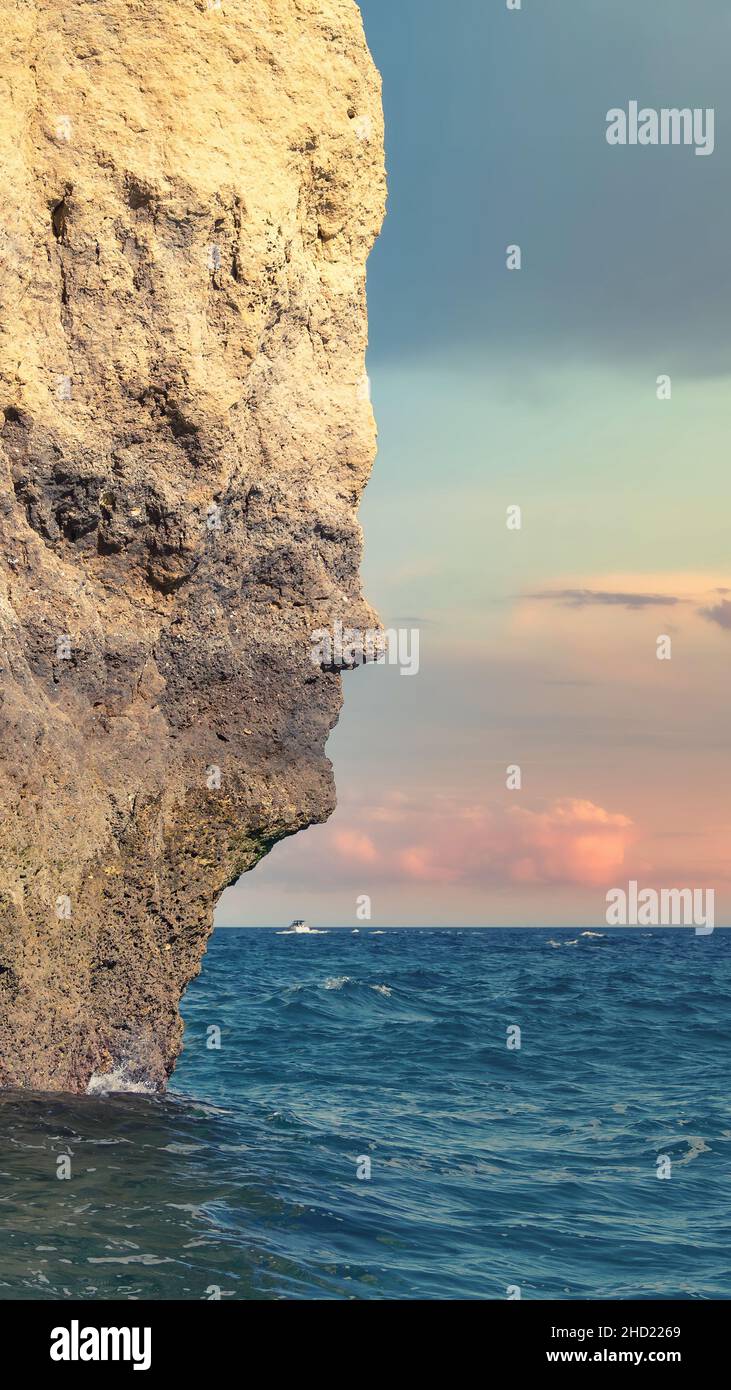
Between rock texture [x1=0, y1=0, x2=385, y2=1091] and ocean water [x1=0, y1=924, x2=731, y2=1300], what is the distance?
1.44 m

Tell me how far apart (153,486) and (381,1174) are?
21.6 ft

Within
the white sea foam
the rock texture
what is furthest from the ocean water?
the rock texture

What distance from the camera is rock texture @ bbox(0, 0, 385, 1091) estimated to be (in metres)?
11.5

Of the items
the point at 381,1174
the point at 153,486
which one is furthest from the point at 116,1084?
the point at 153,486

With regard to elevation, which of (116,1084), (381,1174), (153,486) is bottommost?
(381,1174)

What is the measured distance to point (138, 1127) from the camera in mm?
11719

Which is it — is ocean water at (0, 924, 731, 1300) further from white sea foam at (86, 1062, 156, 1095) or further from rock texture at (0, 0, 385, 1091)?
rock texture at (0, 0, 385, 1091)

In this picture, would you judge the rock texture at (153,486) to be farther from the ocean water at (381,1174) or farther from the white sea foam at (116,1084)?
the ocean water at (381,1174)

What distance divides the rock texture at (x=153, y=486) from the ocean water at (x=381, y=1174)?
1445mm

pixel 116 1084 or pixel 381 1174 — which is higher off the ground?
pixel 116 1084

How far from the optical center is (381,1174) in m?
11.9

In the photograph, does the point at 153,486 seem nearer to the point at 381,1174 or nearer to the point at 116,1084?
the point at 116,1084
